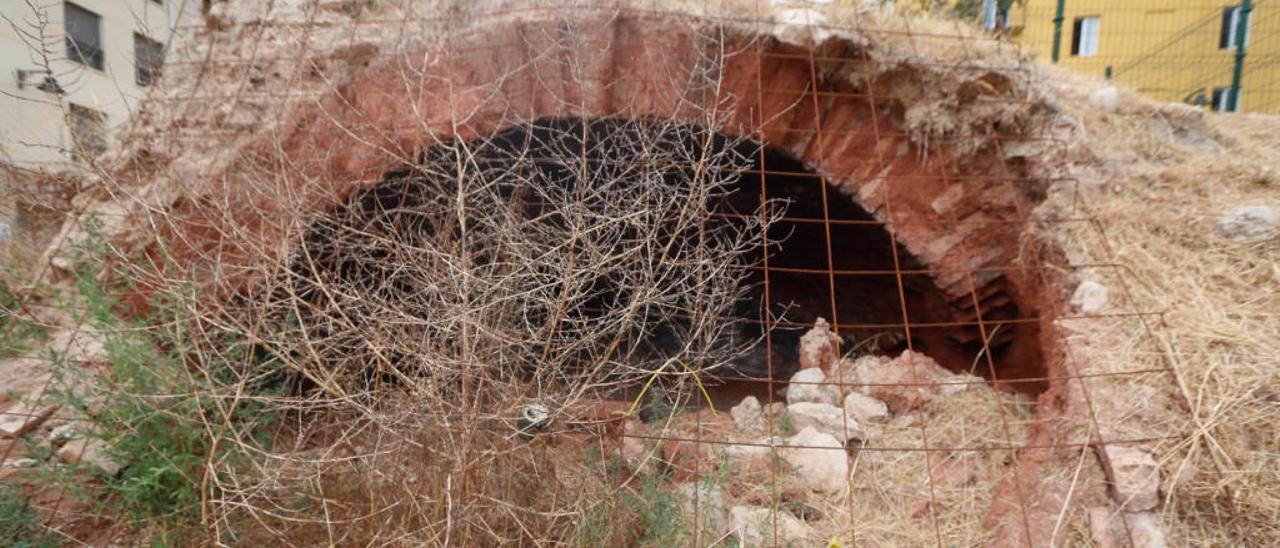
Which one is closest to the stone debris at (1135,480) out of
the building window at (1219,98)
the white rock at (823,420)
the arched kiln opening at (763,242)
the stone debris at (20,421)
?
the arched kiln opening at (763,242)

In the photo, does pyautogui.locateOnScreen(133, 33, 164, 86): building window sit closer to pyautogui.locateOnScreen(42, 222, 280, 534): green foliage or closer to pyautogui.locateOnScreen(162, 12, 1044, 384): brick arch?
pyautogui.locateOnScreen(162, 12, 1044, 384): brick arch

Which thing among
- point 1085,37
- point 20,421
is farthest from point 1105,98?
point 1085,37

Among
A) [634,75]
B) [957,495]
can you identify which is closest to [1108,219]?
[957,495]

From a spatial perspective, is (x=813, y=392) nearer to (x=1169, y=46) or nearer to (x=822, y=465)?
(x=822, y=465)

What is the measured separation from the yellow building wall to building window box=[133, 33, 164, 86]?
23.6 feet

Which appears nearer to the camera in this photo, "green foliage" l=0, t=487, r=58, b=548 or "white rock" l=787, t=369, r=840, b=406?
"green foliage" l=0, t=487, r=58, b=548

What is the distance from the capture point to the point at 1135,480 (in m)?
2.23

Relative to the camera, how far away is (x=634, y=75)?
10.9ft

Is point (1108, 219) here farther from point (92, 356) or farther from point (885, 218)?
point (92, 356)

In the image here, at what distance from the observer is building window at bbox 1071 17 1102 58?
10.1 meters

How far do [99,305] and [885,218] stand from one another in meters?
3.42

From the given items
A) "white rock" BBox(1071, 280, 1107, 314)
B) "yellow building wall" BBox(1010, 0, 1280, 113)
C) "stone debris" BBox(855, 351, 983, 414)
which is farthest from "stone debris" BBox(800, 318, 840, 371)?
"yellow building wall" BBox(1010, 0, 1280, 113)

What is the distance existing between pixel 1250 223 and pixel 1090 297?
0.91 metres

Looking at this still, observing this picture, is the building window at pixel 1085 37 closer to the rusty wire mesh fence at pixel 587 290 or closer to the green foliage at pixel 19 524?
the rusty wire mesh fence at pixel 587 290
